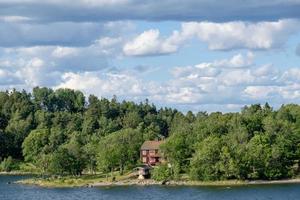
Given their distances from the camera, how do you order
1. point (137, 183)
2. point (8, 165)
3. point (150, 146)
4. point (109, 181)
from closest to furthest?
point (137, 183) < point (109, 181) < point (150, 146) < point (8, 165)

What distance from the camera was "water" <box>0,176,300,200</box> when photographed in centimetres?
11225

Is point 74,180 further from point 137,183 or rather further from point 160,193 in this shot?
point 160,193

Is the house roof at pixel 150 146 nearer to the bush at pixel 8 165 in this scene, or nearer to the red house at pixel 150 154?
the red house at pixel 150 154

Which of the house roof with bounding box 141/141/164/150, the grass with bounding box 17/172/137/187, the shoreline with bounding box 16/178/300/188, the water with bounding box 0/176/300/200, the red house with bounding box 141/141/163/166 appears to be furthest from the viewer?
the house roof with bounding box 141/141/164/150

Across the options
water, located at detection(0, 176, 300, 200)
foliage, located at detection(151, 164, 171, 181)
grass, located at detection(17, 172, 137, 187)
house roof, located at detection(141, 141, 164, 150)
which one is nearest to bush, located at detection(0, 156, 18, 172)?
grass, located at detection(17, 172, 137, 187)

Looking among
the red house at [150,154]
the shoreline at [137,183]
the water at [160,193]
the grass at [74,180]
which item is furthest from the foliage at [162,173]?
the red house at [150,154]

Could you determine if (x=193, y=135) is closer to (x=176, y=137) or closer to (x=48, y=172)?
(x=176, y=137)

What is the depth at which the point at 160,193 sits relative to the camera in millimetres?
121062

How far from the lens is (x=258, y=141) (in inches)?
5566

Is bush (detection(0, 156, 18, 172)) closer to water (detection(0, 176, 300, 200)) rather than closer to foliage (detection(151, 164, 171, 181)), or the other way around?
water (detection(0, 176, 300, 200))

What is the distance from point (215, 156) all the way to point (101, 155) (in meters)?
28.5

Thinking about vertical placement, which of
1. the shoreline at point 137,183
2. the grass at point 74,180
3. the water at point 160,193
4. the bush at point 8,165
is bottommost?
the water at point 160,193

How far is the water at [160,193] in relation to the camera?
112250mm

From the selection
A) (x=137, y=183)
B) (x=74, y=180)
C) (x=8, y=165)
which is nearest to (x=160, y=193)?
(x=137, y=183)
